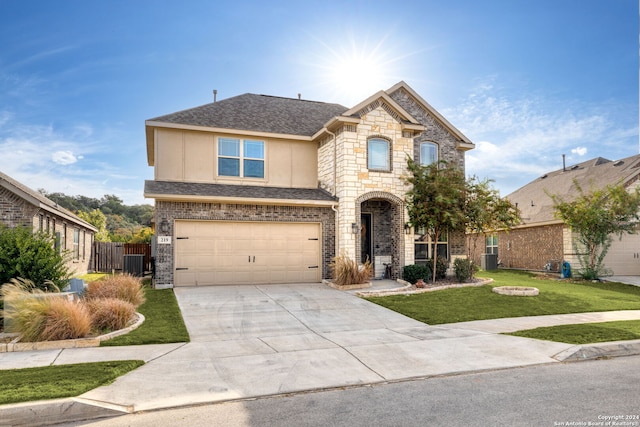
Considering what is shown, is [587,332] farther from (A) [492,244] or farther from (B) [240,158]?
(A) [492,244]

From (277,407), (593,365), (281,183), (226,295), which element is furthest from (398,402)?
(281,183)

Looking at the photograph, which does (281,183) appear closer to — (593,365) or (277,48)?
(277,48)

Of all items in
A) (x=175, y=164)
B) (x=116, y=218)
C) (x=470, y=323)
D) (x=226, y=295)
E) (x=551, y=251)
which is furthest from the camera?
(x=116, y=218)

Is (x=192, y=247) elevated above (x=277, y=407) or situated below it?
above

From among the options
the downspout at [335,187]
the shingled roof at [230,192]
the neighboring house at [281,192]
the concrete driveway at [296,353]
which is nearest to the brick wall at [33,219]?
the shingled roof at [230,192]

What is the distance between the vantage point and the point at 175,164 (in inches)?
642

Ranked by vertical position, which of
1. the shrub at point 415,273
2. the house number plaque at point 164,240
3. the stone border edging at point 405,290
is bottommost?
the stone border edging at point 405,290

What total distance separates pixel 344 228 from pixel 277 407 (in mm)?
11229

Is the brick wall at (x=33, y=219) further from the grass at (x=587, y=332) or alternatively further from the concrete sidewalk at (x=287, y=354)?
the grass at (x=587, y=332)

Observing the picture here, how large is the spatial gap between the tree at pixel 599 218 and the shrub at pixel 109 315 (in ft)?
58.6

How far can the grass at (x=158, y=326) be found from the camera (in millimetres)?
8193

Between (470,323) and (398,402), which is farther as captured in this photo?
(470,323)

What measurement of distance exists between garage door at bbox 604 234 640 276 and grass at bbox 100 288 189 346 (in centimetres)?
1919

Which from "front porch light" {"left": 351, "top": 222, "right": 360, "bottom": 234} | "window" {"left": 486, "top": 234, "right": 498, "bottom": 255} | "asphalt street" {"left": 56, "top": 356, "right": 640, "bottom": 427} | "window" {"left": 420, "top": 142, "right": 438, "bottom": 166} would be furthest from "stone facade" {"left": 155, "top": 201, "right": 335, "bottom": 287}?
"window" {"left": 486, "top": 234, "right": 498, "bottom": 255}
